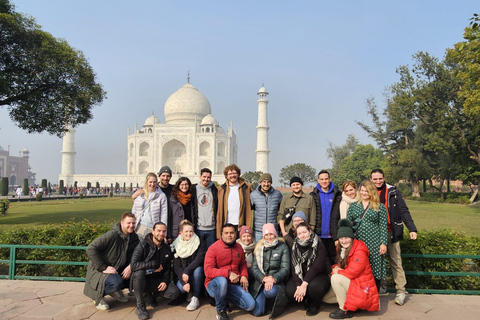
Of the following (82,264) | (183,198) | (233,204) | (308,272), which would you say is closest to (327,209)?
(308,272)

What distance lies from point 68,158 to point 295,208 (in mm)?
38432

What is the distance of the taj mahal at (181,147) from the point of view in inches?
1426

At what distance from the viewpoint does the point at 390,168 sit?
24.4 metres

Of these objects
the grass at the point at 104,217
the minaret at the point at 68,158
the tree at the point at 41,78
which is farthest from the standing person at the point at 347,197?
the minaret at the point at 68,158

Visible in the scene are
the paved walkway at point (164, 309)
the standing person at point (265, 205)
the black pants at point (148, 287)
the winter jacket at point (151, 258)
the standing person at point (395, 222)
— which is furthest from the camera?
the standing person at point (265, 205)

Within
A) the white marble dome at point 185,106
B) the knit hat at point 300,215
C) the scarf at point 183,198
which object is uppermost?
the white marble dome at point 185,106

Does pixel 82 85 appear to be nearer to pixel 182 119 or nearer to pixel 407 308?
pixel 407 308

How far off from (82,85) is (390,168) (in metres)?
20.4

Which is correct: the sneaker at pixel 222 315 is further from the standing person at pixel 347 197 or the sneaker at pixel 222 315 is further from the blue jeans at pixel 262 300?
the standing person at pixel 347 197

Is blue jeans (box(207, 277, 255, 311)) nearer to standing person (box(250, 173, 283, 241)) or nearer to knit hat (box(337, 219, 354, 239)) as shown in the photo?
standing person (box(250, 173, 283, 241))

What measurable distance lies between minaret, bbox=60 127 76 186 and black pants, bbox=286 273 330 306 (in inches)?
1519

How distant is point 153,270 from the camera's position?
3705 millimetres

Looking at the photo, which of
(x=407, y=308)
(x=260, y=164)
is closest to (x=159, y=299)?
(x=407, y=308)

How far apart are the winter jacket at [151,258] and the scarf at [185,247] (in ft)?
0.31
